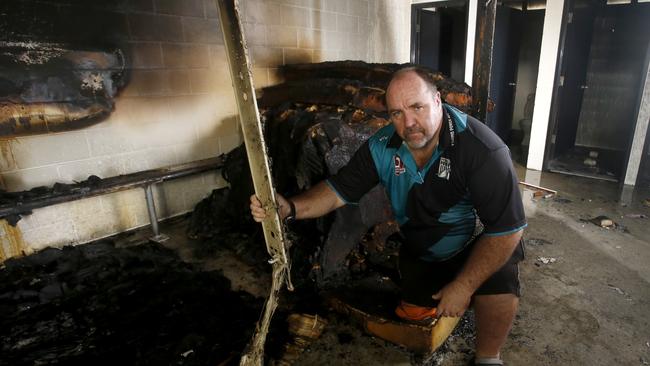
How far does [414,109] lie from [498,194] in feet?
1.63

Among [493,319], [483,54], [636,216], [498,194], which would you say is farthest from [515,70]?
[493,319]

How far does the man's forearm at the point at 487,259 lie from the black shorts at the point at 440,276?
11 cm

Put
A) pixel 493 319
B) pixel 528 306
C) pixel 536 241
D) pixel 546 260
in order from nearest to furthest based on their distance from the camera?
pixel 493 319 < pixel 528 306 < pixel 546 260 < pixel 536 241

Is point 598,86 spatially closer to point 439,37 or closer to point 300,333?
point 439,37

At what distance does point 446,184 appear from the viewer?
1616mm

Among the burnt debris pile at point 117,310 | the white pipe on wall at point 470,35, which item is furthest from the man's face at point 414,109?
the white pipe on wall at point 470,35

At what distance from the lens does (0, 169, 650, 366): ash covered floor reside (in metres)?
1.85

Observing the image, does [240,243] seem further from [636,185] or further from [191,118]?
[636,185]

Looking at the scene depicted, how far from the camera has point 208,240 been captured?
3.16 m

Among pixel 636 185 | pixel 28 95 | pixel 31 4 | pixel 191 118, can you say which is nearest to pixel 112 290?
pixel 28 95

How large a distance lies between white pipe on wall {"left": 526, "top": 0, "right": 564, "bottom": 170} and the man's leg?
4093mm

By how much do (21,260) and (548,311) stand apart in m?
3.71

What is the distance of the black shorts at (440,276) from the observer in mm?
1578

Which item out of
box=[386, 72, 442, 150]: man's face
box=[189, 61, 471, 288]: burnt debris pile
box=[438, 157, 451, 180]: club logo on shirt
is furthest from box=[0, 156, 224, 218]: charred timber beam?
box=[438, 157, 451, 180]: club logo on shirt
